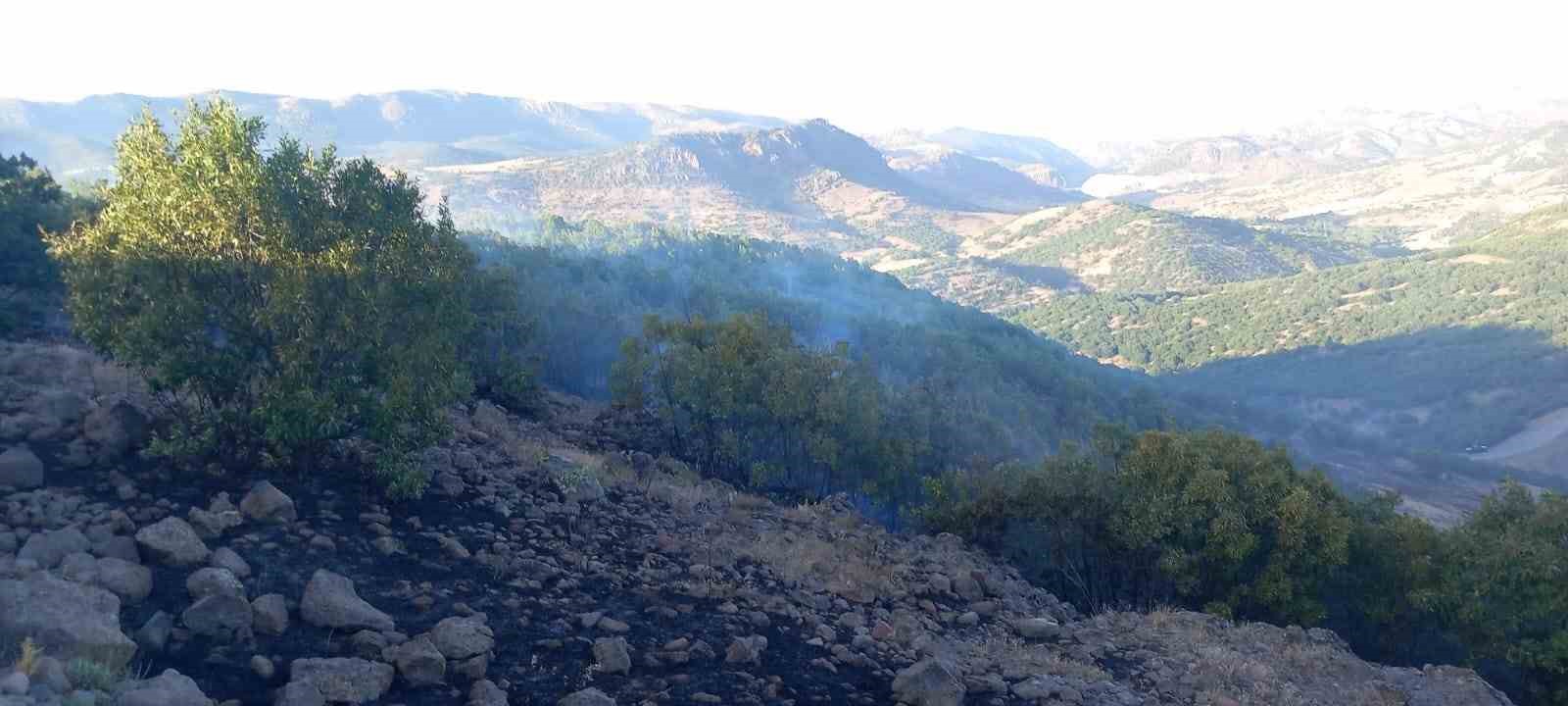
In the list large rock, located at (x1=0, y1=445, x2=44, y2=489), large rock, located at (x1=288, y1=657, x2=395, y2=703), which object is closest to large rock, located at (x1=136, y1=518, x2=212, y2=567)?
large rock, located at (x1=0, y1=445, x2=44, y2=489)

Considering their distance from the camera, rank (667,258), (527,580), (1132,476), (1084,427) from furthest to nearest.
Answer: (667,258)
(1084,427)
(1132,476)
(527,580)

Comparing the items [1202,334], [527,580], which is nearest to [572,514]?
[527,580]

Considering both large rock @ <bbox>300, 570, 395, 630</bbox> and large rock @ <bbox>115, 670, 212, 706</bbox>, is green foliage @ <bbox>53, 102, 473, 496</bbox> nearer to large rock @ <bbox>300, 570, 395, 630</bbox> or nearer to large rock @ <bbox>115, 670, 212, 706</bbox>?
large rock @ <bbox>300, 570, 395, 630</bbox>

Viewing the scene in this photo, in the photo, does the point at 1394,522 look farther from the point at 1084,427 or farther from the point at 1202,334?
the point at 1202,334

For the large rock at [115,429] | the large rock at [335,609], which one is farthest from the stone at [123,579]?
the large rock at [115,429]

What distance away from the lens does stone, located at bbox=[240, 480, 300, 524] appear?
9.88 meters

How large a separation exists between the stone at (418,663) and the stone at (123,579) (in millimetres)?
2210

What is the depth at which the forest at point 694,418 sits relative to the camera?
35.1 feet

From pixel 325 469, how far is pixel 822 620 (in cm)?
647

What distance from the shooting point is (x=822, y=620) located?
1102cm

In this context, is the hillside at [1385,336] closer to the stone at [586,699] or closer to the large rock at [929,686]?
the large rock at [929,686]

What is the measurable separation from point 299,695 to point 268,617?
128 cm

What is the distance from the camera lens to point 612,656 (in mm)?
8727

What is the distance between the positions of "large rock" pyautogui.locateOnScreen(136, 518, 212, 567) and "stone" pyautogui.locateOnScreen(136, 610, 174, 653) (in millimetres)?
1056
